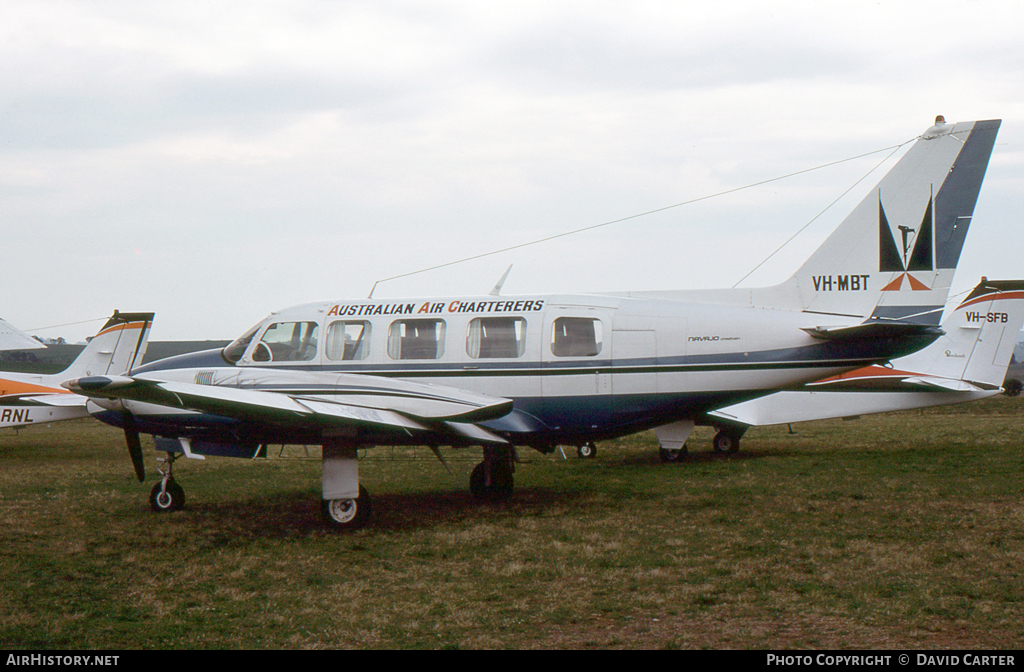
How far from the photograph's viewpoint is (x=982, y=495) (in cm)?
1342

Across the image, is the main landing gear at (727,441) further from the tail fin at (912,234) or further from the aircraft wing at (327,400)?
the aircraft wing at (327,400)

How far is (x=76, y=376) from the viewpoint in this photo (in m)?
21.8

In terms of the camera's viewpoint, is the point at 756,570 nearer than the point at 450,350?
Yes

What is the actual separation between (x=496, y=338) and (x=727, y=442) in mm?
11259

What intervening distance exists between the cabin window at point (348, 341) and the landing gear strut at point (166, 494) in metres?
3.07

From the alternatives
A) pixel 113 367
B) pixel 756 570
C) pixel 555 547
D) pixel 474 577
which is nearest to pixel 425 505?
pixel 555 547

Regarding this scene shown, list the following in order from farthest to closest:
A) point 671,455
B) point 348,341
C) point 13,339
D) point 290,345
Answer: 1. point 13,339
2. point 671,455
3. point 290,345
4. point 348,341

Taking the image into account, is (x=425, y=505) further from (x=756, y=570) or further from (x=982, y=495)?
(x=982, y=495)

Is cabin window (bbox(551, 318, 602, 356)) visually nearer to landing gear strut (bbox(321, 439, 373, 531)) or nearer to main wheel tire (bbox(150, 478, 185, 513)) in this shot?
landing gear strut (bbox(321, 439, 373, 531))

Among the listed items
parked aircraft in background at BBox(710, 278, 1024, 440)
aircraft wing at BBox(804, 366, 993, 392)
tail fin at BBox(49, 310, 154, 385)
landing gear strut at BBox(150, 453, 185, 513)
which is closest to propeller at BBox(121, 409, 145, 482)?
landing gear strut at BBox(150, 453, 185, 513)

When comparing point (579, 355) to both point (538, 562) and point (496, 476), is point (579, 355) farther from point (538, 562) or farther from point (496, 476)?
point (538, 562)

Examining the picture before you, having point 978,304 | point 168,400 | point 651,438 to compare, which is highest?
point 978,304

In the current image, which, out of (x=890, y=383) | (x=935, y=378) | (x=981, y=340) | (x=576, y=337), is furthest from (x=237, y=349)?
(x=981, y=340)
